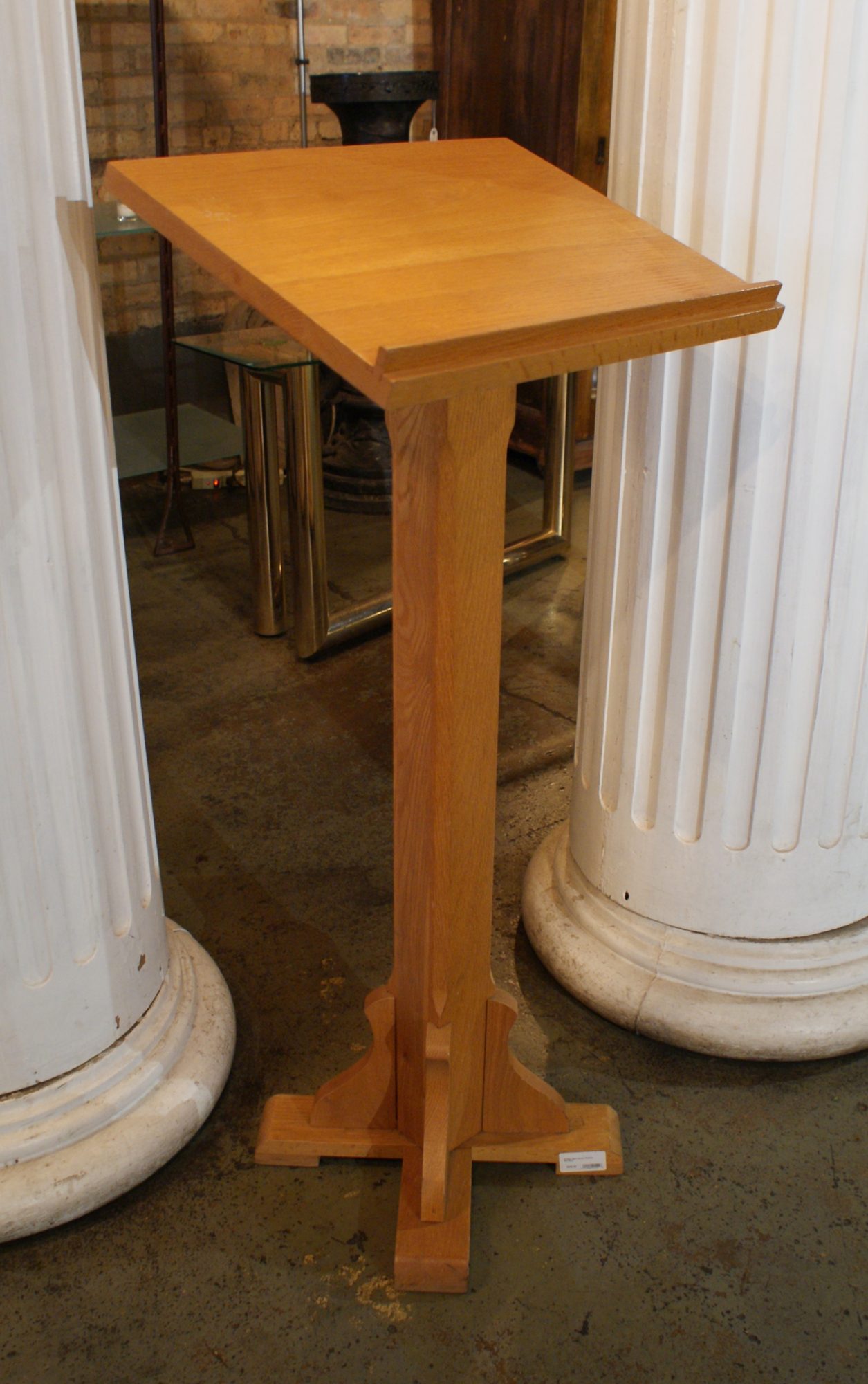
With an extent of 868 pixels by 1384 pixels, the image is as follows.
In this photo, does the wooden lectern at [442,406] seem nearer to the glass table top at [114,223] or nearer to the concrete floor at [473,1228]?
the concrete floor at [473,1228]

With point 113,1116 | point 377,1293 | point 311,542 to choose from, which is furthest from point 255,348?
point 377,1293

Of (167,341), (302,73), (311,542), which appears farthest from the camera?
(302,73)

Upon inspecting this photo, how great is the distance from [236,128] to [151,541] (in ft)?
5.78

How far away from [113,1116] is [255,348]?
2.20m

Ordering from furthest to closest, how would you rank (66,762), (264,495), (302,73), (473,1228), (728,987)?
(302,73)
(264,495)
(728,987)
(473,1228)
(66,762)

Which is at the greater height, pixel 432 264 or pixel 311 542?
pixel 432 264

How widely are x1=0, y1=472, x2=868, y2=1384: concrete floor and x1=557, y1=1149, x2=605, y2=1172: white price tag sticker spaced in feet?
0.06

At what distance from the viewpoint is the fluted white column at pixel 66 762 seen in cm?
144

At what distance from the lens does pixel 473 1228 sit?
5.93 ft

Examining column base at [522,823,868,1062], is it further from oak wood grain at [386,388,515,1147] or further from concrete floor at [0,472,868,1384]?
oak wood grain at [386,388,515,1147]

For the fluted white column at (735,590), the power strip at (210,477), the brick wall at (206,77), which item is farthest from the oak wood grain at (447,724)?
the brick wall at (206,77)

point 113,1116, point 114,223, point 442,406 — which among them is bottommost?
point 113,1116

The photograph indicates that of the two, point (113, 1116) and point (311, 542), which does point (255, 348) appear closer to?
point (311, 542)

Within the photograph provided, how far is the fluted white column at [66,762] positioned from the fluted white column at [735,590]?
29.3 inches
